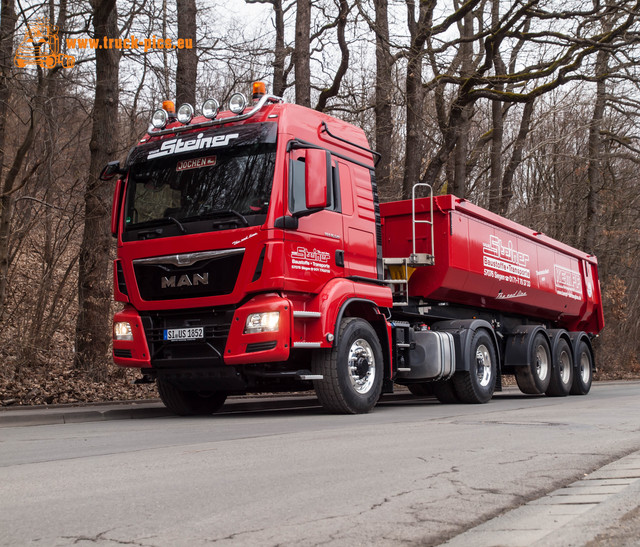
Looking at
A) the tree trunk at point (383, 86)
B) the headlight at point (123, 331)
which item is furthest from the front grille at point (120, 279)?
the tree trunk at point (383, 86)

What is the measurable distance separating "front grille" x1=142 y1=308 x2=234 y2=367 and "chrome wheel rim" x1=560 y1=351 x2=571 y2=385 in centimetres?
940

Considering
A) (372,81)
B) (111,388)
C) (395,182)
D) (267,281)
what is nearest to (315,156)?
(267,281)

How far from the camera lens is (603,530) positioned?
369 centimetres

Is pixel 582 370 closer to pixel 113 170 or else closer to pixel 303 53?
pixel 303 53

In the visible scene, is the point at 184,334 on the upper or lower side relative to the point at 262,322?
lower

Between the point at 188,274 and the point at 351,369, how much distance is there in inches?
91.9

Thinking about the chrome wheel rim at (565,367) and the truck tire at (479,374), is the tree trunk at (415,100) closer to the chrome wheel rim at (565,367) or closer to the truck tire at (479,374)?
the chrome wheel rim at (565,367)

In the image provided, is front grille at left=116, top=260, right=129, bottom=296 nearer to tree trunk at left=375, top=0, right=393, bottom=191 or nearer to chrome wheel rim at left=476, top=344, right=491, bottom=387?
chrome wheel rim at left=476, top=344, right=491, bottom=387

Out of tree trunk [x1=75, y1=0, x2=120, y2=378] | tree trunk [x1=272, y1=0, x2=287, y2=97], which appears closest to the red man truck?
tree trunk [x1=75, y1=0, x2=120, y2=378]

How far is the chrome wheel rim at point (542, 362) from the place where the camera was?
15.6 metres

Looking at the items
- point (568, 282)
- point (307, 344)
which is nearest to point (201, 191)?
point (307, 344)

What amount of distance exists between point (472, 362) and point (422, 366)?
1100 millimetres

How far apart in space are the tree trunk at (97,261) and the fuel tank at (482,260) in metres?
4.68

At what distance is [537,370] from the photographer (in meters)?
15.4
